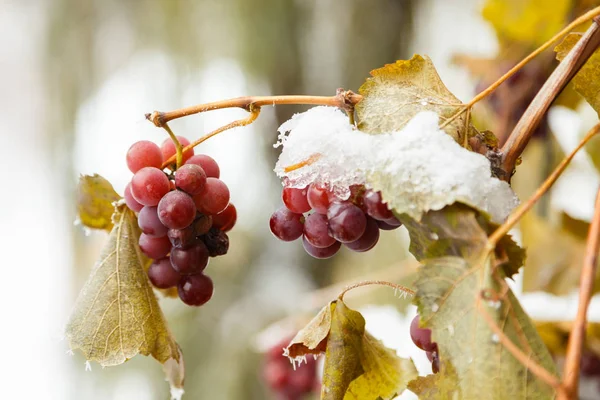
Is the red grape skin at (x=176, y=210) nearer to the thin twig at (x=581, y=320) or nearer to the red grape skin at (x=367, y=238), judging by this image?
the red grape skin at (x=367, y=238)

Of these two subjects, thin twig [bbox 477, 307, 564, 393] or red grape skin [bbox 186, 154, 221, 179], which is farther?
red grape skin [bbox 186, 154, 221, 179]

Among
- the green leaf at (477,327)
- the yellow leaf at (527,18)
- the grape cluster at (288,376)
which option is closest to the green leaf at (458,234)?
the green leaf at (477,327)

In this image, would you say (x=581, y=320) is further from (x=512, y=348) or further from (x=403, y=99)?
(x=403, y=99)

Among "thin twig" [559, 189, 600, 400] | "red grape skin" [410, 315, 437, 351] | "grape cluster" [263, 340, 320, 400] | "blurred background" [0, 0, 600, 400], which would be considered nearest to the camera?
"thin twig" [559, 189, 600, 400]

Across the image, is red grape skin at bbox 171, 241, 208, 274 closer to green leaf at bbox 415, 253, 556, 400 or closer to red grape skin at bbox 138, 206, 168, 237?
red grape skin at bbox 138, 206, 168, 237

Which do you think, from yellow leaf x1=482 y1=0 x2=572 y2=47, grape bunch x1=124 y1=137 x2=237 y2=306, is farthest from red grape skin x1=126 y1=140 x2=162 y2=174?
yellow leaf x1=482 y1=0 x2=572 y2=47

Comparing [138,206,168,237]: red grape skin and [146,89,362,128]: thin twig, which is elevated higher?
[146,89,362,128]: thin twig

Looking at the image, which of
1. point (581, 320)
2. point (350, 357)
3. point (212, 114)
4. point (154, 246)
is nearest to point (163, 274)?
point (154, 246)
